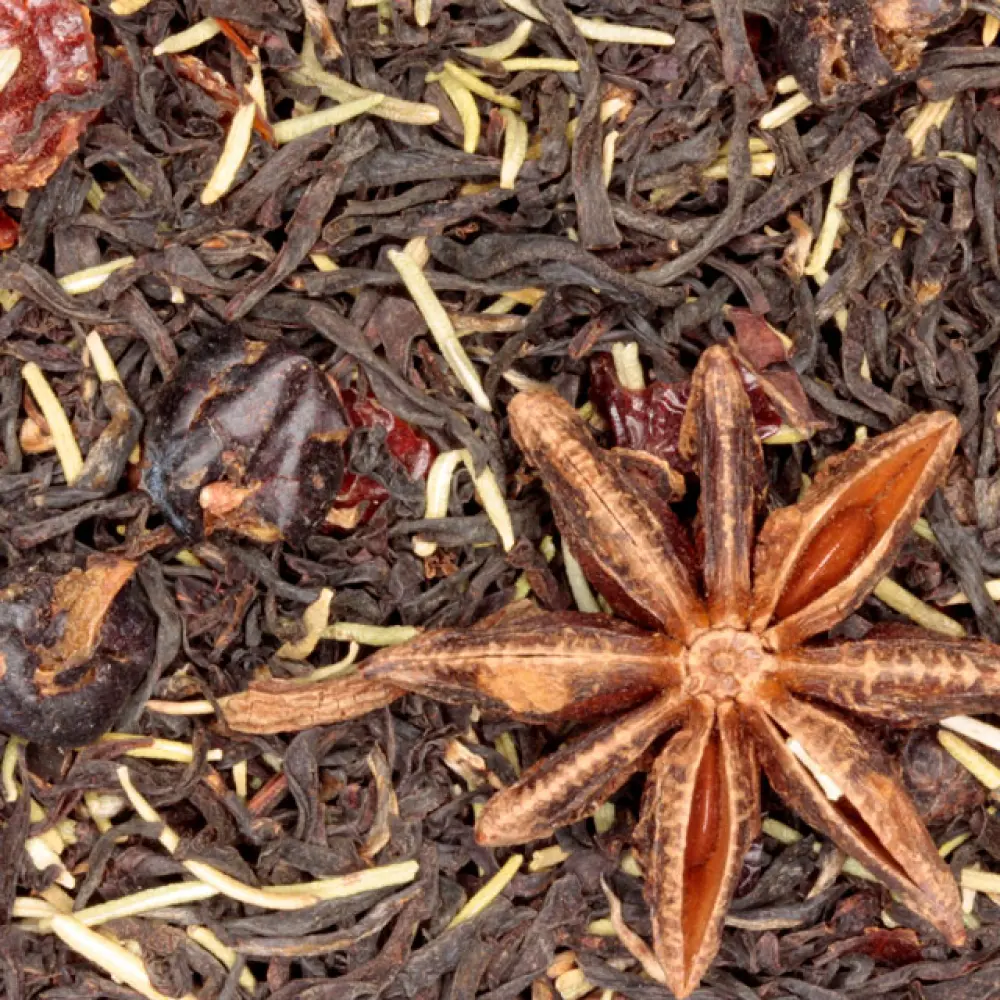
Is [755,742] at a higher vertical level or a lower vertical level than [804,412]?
lower

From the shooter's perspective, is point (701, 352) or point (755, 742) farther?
point (701, 352)

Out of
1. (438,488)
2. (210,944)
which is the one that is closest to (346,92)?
(438,488)

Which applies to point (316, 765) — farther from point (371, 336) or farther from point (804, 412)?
point (804, 412)

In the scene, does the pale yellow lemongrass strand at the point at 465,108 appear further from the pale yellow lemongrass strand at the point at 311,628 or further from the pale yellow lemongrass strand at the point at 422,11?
the pale yellow lemongrass strand at the point at 311,628

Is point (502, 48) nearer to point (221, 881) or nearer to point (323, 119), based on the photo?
point (323, 119)

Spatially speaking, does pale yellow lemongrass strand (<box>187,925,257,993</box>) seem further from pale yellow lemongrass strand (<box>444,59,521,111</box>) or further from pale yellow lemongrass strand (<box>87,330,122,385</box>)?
pale yellow lemongrass strand (<box>444,59,521,111</box>)

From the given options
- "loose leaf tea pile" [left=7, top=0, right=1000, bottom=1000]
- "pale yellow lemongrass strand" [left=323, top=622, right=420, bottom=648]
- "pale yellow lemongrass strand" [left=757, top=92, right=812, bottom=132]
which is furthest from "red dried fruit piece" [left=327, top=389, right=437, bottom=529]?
"pale yellow lemongrass strand" [left=757, top=92, right=812, bottom=132]

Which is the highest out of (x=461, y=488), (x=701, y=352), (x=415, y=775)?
(x=701, y=352)

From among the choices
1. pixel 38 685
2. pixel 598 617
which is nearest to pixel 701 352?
pixel 598 617
